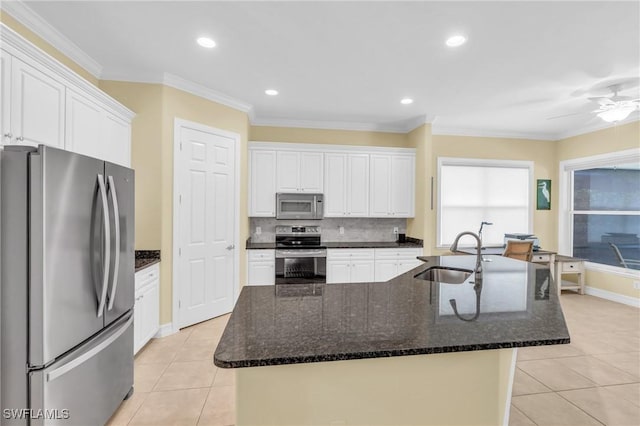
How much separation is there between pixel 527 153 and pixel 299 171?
4.27m

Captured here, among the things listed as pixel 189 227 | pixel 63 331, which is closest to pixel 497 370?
pixel 63 331

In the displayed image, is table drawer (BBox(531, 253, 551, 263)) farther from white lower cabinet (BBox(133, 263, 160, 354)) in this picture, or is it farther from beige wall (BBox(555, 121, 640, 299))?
white lower cabinet (BBox(133, 263, 160, 354))

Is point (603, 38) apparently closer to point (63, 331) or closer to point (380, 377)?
point (380, 377)

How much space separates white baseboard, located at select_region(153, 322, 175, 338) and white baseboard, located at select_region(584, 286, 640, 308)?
20.8ft

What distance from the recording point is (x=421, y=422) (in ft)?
4.14

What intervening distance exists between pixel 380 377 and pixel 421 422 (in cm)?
26

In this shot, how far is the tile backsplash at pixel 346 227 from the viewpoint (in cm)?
498

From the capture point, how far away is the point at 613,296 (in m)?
4.90

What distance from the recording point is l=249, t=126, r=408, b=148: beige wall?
4.98 meters

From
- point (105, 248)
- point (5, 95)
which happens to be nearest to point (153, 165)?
point (5, 95)

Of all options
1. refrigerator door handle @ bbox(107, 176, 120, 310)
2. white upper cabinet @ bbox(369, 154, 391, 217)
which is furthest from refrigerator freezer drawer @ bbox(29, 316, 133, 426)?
white upper cabinet @ bbox(369, 154, 391, 217)

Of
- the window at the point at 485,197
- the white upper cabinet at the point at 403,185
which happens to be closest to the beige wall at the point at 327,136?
the white upper cabinet at the point at 403,185

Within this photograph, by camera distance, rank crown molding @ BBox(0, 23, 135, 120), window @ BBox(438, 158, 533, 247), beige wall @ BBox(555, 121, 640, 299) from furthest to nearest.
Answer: window @ BBox(438, 158, 533, 247), beige wall @ BBox(555, 121, 640, 299), crown molding @ BBox(0, 23, 135, 120)

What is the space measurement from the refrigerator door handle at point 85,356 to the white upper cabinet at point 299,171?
9.68 ft
